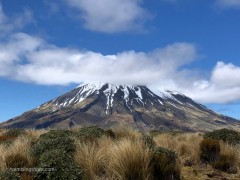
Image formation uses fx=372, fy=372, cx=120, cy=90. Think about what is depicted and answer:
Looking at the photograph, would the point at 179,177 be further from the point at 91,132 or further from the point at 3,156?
the point at 91,132

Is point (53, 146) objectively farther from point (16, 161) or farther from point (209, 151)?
point (209, 151)

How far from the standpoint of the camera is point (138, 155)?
31.8 feet

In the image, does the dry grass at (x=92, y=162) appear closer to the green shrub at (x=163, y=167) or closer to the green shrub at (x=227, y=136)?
the green shrub at (x=163, y=167)

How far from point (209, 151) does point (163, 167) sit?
4.46 m

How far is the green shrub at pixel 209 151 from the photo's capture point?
1355cm

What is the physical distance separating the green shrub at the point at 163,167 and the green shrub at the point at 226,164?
271cm

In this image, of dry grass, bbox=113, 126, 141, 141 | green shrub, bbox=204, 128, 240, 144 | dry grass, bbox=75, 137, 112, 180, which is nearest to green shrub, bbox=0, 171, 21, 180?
dry grass, bbox=75, 137, 112, 180

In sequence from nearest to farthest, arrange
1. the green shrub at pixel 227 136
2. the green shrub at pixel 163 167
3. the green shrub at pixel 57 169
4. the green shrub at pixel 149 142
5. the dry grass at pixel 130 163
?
the green shrub at pixel 57 169
the dry grass at pixel 130 163
the green shrub at pixel 163 167
the green shrub at pixel 149 142
the green shrub at pixel 227 136

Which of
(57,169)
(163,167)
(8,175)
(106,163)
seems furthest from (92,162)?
(8,175)

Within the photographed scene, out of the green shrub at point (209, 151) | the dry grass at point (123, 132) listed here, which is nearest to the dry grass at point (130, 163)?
the green shrub at point (209, 151)

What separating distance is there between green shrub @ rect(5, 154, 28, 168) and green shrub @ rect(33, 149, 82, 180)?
80 cm

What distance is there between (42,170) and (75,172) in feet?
2.50

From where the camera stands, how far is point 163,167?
10.0m

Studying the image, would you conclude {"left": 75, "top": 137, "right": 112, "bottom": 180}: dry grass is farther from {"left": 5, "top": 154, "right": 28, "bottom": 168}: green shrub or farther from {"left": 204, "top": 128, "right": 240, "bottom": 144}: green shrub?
{"left": 204, "top": 128, "right": 240, "bottom": 144}: green shrub
